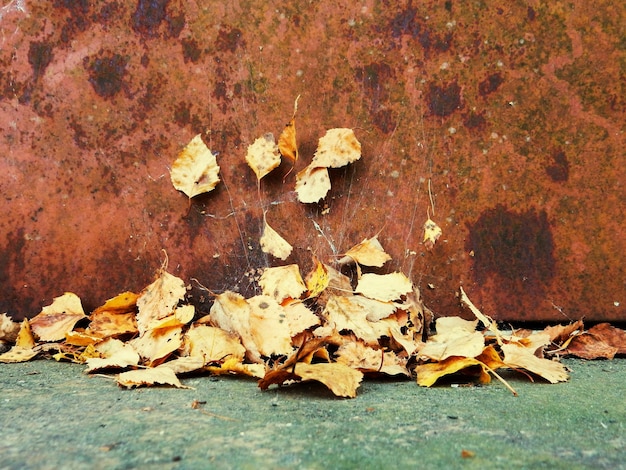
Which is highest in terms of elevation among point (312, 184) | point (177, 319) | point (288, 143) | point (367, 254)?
point (288, 143)

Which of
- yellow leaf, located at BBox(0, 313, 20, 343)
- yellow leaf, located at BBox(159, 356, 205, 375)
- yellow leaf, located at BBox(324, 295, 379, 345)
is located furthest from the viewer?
yellow leaf, located at BBox(0, 313, 20, 343)

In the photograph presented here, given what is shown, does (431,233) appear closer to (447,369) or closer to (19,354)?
(447,369)

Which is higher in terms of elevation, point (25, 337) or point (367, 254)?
point (367, 254)

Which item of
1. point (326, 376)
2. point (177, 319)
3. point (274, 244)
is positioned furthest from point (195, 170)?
point (326, 376)

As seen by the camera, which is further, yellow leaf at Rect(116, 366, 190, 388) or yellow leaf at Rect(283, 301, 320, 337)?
yellow leaf at Rect(283, 301, 320, 337)

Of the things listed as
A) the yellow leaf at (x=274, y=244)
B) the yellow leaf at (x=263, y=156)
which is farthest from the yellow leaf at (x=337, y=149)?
the yellow leaf at (x=274, y=244)

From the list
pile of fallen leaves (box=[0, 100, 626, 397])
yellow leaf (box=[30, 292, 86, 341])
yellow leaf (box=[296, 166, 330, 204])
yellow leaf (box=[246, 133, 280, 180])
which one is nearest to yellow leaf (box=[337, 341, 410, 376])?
pile of fallen leaves (box=[0, 100, 626, 397])

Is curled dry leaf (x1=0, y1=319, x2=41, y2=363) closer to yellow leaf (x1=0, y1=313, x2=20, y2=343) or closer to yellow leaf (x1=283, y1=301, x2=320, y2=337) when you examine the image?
yellow leaf (x1=0, y1=313, x2=20, y2=343)
